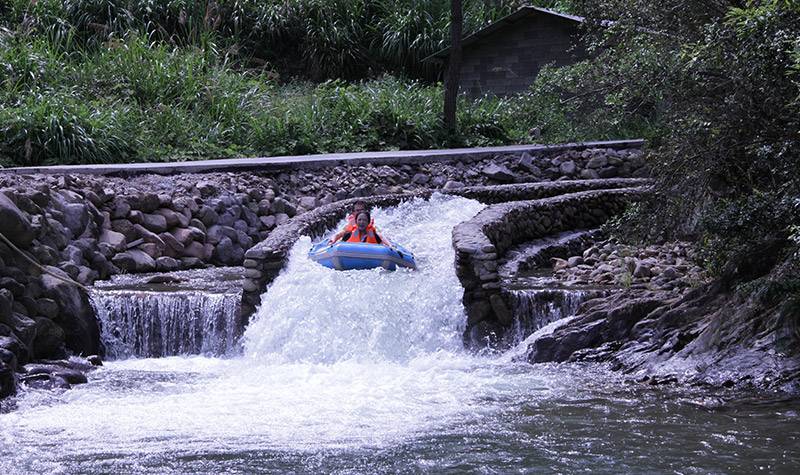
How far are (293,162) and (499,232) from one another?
4416 millimetres

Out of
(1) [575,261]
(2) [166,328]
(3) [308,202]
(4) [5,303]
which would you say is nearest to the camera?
(4) [5,303]

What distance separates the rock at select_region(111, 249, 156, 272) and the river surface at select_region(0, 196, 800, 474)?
2.89 metres

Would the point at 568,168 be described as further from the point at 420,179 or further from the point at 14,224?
the point at 14,224

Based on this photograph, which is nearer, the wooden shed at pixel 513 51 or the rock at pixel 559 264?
the rock at pixel 559 264

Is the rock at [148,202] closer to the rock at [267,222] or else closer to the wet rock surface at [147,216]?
the wet rock surface at [147,216]

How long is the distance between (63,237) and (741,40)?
810cm

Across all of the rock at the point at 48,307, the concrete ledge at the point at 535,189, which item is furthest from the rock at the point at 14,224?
the concrete ledge at the point at 535,189

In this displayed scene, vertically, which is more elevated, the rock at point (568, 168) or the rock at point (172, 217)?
the rock at point (568, 168)

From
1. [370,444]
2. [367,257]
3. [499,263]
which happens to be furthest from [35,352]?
[499,263]

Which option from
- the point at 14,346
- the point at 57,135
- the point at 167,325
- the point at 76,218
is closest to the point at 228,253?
the point at 76,218

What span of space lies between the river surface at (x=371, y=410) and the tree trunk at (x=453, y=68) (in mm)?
9805

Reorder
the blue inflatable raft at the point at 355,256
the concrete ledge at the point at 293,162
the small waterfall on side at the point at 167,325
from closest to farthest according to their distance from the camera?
the small waterfall on side at the point at 167,325 → the blue inflatable raft at the point at 355,256 → the concrete ledge at the point at 293,162

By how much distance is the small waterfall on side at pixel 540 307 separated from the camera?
11500 millimetres

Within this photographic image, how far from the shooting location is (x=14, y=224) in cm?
1126
